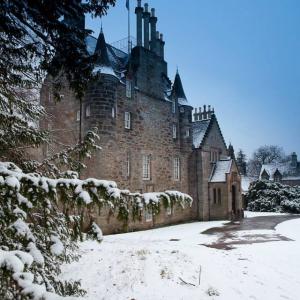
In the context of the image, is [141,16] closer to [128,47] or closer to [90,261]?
[128,47]

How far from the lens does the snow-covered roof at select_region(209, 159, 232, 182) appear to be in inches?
1137

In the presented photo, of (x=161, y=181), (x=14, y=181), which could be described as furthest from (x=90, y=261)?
(x=161, y=181)

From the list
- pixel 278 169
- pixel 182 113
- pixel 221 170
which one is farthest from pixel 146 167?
pixel 278 169

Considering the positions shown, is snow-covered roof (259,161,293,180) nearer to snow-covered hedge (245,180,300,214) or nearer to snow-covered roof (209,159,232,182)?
snow-covered hedge (245,180,300,214)

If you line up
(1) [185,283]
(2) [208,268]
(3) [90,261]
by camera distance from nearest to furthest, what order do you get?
(1) [185,283], (2) [208,268], (3) [90,261]

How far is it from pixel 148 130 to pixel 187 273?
15056 mm

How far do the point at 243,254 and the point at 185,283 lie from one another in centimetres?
509

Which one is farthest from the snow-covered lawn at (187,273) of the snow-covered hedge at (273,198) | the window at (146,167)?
the snow-covered hedge at (273,198)

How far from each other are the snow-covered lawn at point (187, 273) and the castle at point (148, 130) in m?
8.41

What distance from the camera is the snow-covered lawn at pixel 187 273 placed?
8.12m

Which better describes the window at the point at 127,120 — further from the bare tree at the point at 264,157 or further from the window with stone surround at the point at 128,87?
the bare tree at the point at 264,157

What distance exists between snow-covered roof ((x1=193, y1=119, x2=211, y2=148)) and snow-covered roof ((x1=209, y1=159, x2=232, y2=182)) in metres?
3.08

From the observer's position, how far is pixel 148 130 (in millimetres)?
23672

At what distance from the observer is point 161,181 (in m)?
24.7
